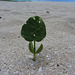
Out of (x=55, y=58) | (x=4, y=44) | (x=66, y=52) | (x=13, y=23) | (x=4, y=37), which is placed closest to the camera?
(x=55, y=58)

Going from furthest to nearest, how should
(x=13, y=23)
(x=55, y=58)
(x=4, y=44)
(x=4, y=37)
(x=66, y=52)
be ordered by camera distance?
(x=13, y=23) → (x=4, y=37) → (x=4, y=44) → (x=66, y=52) → (x=55, y=58)

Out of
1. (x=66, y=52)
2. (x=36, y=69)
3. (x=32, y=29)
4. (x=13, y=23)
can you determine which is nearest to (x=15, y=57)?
(x=36, y=69)

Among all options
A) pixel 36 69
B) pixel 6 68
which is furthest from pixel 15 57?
pixel 36 69

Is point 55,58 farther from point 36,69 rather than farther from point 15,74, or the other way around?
point 15,74

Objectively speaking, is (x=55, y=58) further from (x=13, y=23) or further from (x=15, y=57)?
(x=13, y=23)

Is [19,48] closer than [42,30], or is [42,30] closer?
[42,30]

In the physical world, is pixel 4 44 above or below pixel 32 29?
below
